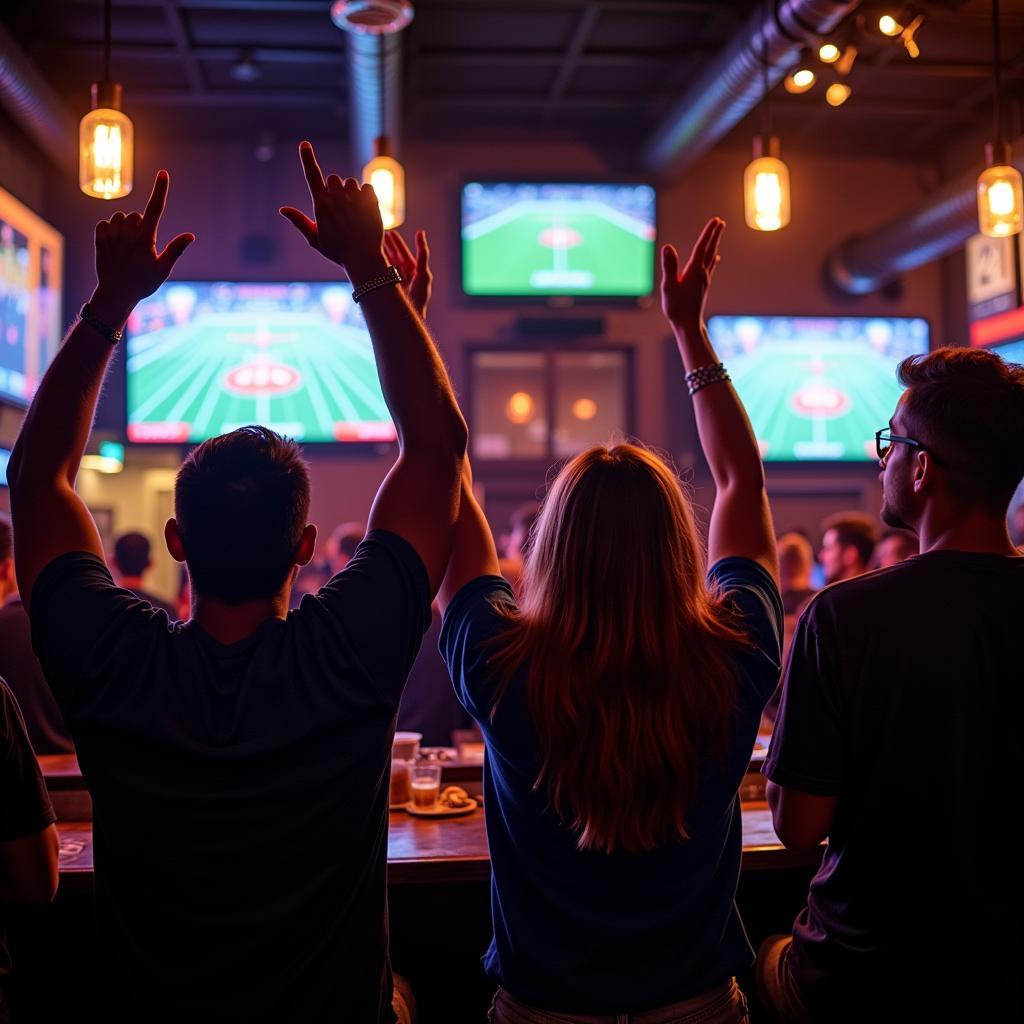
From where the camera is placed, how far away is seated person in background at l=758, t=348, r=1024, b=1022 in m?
1.51

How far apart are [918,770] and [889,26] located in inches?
139

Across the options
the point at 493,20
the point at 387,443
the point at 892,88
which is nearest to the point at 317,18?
the point at 493,20

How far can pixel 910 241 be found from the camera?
20.5 feet

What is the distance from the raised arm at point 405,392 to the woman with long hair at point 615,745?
0.61 feet

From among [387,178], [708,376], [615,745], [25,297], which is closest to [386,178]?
[387,178]

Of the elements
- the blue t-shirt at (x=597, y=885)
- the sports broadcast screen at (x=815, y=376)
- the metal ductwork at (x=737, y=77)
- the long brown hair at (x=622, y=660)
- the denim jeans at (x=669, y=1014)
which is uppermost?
the metal ductwork at (x=737, y=77)

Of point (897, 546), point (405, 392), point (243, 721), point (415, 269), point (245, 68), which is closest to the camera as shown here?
point (243, 721)

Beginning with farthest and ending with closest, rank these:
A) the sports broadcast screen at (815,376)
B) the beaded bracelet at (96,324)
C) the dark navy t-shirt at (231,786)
A: 1. the sports broadcast screen at (815,376)
2. the beaded bracelet at (96,324)
3. the dark navy t-shirt at (231,786)

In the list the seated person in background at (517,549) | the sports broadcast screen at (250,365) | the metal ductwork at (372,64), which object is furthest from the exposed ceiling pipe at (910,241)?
the sports broadcast screen at (250,365)

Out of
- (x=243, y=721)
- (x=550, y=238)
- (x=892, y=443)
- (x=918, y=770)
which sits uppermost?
(x=550, y=238)

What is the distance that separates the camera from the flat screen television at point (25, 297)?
542 cm

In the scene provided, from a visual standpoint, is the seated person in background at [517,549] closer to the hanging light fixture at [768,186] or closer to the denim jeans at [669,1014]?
the hanging light fixture at [768,186]

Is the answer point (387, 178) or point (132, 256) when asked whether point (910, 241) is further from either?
point (132, 256)

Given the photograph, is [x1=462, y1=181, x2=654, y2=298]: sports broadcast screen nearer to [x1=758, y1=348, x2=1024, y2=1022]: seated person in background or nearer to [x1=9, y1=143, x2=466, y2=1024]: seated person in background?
[x1=758, y1=348, x2=1024, y2=1022]: seated person in background
